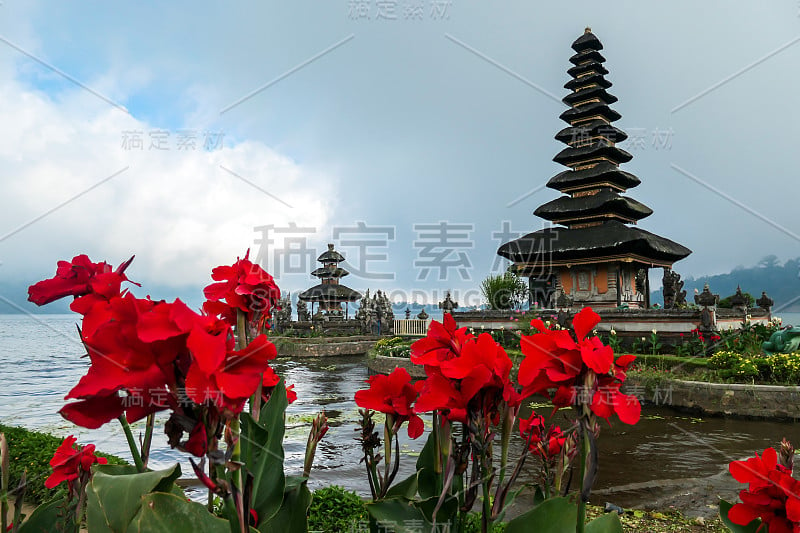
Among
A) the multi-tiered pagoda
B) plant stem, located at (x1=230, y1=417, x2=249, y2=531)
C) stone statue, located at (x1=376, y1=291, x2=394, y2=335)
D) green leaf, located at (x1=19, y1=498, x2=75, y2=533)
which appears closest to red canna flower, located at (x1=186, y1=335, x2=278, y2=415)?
plant stem, located at (x1=230, y1=417, x2=249, y2=531)

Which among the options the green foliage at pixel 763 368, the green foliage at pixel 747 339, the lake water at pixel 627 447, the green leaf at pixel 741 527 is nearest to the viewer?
the green leaf at pixel 741 527

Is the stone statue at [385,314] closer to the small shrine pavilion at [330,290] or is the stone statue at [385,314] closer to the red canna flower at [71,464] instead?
the small shrine pavilion at [330,290]

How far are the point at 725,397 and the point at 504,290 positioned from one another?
20.1m

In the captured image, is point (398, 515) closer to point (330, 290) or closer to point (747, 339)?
point (747, 339)

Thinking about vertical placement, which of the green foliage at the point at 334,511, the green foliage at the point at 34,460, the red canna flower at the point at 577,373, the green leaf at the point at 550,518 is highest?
the red canna flower at the point at 577,373

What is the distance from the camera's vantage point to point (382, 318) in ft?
103

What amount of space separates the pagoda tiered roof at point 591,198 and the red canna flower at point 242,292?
71.6 ft

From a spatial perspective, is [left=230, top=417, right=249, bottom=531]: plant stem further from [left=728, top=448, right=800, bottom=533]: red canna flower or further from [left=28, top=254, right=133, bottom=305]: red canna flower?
[left=728, top=448, right=800, bottom=533]: red canna flower

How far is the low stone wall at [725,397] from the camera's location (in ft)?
30.2

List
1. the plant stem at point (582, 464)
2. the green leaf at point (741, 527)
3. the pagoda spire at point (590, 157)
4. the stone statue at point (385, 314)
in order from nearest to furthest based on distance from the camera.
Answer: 1. the plant stem at point (582, 464)
2. the green leaf at point (741, 527)
3. the pagoda spire at point (590, 157)
4. the stone statue at point (385, 314)

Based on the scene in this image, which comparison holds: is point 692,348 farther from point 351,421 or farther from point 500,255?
point 500,255

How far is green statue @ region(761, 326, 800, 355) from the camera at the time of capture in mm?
10874

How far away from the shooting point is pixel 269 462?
1.37 m

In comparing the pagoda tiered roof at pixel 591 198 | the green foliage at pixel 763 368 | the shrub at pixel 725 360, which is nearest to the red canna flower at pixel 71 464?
the green foliage at pixel 763 368
